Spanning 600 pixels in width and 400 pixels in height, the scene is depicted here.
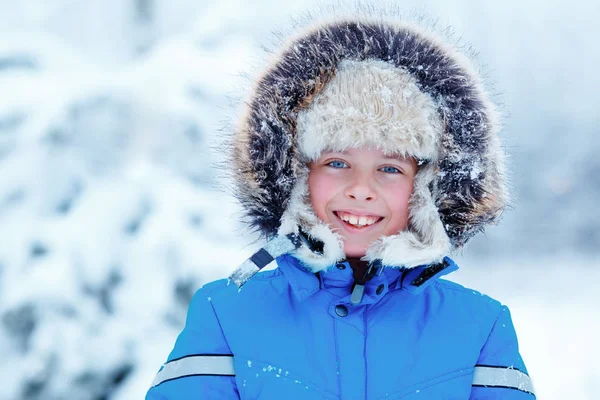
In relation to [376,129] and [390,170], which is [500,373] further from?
[376,129]

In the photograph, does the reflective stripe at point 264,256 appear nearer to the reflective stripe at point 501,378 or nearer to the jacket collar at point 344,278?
the jacket collar at point 344,278

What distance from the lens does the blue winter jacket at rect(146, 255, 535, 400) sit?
147 cm

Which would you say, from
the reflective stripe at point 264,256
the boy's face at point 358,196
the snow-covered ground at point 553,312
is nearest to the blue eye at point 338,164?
the boy's face at point 358,196

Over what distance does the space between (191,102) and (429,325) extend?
2778 millimetres

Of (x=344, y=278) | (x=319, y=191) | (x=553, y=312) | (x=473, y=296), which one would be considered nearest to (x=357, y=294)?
(x=344, y=278)

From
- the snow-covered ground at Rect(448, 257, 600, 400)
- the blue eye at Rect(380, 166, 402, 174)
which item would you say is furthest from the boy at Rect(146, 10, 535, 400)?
the snow-covered ground at Rect(448, 257, 600, 400)

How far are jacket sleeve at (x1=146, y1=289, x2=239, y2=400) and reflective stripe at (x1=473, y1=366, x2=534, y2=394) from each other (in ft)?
2.09

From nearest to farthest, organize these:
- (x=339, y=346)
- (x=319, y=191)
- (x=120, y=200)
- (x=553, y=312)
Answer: (x=339, y=346) < (x=319, y=191) < (x=120, y=200) < (x=553, y=312)

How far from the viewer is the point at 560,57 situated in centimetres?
596

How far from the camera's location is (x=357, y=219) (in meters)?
1.56

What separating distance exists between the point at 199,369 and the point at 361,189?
62 centimetres

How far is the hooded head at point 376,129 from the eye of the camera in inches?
60.9

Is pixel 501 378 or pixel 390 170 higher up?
pixel 390 170

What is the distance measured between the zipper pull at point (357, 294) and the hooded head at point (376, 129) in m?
0.09
